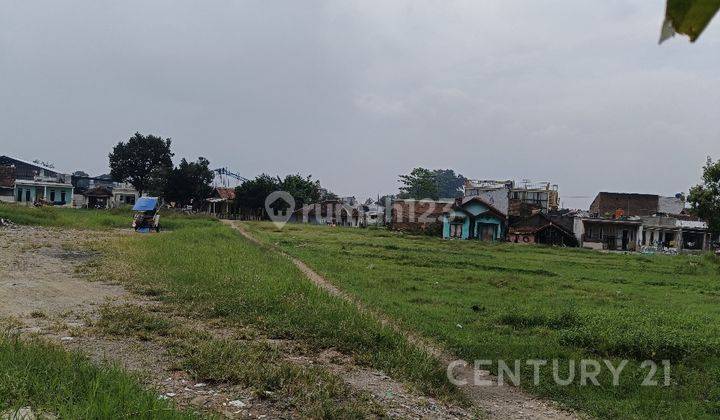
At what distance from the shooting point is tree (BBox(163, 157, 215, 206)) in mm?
53844

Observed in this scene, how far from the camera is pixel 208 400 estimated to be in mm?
4672

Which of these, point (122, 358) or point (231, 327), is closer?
point (122, 358)

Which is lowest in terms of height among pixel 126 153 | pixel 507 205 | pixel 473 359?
pixel 473 359

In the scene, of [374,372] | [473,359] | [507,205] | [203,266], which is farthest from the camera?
[507,205]

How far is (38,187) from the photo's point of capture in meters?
54.8

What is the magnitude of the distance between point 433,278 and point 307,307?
762cm

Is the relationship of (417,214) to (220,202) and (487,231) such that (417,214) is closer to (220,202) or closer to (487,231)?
(487,231)

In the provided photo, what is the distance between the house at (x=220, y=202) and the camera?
58.7 meters

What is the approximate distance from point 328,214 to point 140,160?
20.2m

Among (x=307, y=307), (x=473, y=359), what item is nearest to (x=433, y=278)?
(x=307, y=307)

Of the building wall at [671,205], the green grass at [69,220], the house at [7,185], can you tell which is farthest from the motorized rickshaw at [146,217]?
the building wall at [671,205]

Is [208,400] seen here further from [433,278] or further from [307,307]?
[433,278]

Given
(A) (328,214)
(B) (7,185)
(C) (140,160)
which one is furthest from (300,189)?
(B) (7,185)

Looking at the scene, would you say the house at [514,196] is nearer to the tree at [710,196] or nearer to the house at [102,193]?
the tree at [710,196]
